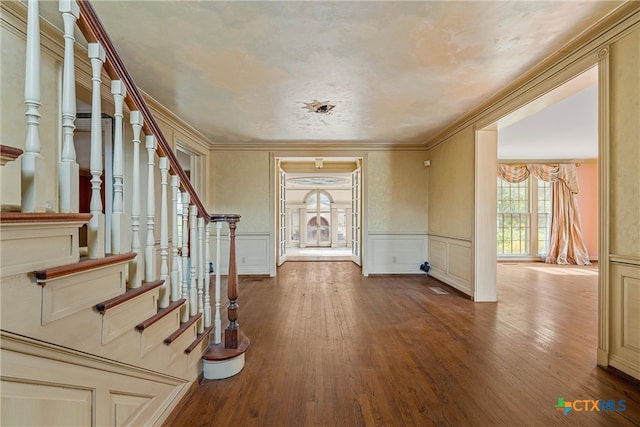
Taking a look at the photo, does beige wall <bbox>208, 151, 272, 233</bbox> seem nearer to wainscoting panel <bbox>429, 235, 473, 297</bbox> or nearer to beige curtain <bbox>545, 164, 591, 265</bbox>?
wainscoting panel <bbox>429, 235, 473, 297</bbox>

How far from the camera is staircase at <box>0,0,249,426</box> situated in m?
0.83

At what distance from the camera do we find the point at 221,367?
2.09 m

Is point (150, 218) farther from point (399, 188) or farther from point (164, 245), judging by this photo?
point (399, 188)

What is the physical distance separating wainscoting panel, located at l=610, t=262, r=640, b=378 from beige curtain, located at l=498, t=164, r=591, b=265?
235 inches

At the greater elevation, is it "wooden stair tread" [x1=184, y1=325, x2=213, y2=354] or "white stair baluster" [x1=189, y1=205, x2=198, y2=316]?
"white stair baluster" [x1=189, y1=205, x2=198, y2=316]

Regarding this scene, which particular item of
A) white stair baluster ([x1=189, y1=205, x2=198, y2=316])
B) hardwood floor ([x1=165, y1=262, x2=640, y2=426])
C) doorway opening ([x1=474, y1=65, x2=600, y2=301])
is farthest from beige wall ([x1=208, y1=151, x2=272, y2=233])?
doorway opening ([x1=474, y1=65, x2=600, y2=301])

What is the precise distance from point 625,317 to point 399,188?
12.5 ft

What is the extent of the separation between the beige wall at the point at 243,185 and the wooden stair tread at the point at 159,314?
3.79 m

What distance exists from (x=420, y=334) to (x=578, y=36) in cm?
281

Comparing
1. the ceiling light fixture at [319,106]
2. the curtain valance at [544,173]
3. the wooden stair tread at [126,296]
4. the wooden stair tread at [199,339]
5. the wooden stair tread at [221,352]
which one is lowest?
the wooden stair tread at [221,352]

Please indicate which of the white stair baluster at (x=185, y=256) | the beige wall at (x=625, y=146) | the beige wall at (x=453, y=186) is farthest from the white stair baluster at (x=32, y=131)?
the beige wall at (x=453, y=186)

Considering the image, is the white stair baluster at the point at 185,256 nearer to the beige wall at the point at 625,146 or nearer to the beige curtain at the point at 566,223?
the beige wall at the point at 625,146

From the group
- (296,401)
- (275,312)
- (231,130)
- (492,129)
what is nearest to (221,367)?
(296,401)

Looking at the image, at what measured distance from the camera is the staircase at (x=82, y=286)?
0.83 m
